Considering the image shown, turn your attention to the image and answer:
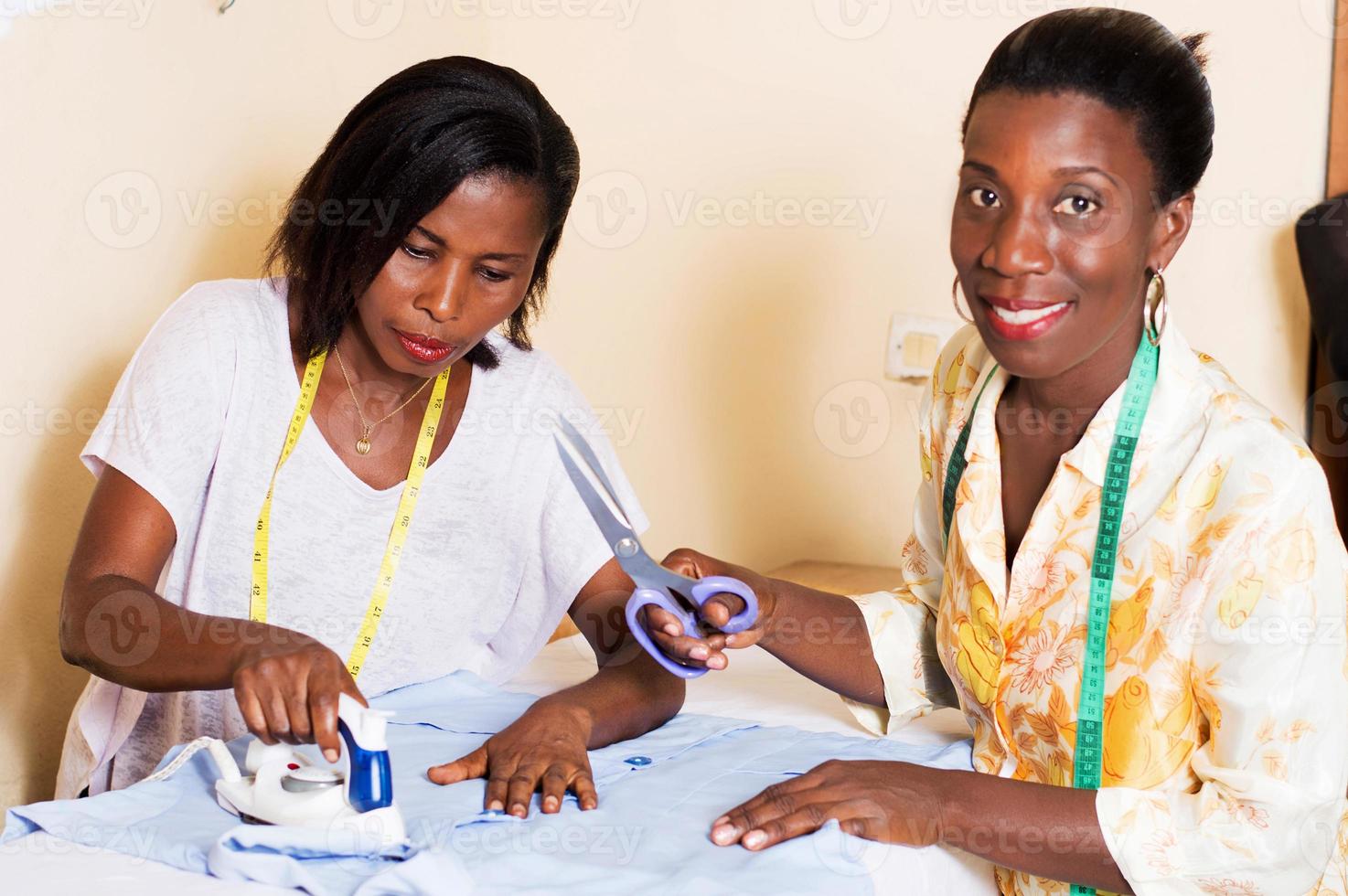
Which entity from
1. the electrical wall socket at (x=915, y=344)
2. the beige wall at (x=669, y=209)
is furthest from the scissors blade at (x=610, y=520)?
the electrical wall socket at (x=915, y=344)

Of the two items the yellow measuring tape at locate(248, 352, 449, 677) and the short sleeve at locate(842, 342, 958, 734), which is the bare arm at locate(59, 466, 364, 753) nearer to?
the yellow measuring tape at locate(248, 352, 449, 677)

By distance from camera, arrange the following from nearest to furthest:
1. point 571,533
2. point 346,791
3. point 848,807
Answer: point 346,791
point 848,807
point 571,533

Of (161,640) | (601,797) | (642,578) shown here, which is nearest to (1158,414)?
(642,578)

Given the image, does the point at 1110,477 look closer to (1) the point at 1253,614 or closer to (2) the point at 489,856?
(1) the point at 1253,614

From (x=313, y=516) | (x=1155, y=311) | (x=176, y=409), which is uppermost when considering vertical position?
(x=1155, y=311)

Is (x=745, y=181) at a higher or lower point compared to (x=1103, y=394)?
higher

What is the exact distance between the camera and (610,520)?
1.19 metres

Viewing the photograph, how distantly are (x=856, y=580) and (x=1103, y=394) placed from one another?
3.12ft

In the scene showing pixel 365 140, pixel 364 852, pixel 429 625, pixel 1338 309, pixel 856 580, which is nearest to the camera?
pixel 364 852

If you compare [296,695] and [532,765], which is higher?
[296,695]

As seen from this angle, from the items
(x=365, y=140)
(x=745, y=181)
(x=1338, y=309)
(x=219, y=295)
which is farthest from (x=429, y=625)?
(x=1338, y=309)

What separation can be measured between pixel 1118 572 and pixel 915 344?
1.03 meters

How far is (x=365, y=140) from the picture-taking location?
1352 mm

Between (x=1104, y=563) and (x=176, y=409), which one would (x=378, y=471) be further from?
(x=1104, y=563)
